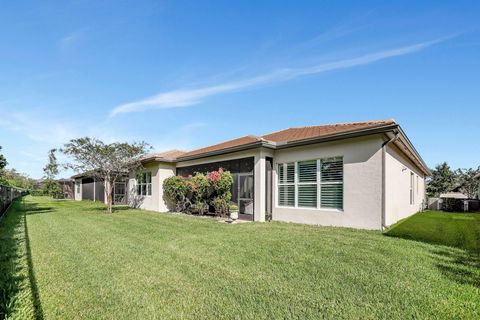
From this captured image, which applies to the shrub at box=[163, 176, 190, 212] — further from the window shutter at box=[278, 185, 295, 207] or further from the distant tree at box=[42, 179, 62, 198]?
the distant tree at box=[42, 179, 62, 198]

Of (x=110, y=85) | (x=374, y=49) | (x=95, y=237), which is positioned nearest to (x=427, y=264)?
(x=95, y=237)

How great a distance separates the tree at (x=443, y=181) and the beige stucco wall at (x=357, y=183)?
44.8 metres

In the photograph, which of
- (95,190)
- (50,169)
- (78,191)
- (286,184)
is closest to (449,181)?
(286,184)

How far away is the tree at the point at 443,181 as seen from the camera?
4459 centimetres

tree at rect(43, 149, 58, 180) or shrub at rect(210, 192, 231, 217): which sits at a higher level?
tree at rect(43, 149, 58, 180)

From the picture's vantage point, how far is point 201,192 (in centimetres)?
1391

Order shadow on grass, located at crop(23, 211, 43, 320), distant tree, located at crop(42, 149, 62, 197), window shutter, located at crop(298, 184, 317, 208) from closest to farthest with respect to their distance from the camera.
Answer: shadow on grass, located at crop(23, 211, 43, 320), window shutter, located at crop(298, 184, 317, 208), distant tree, located at crop(42, 149, 62, 197)

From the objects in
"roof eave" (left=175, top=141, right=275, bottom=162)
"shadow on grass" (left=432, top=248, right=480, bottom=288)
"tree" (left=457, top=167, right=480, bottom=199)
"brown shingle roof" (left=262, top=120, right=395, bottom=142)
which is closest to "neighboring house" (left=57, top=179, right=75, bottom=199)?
"roof eave" (left=175, top=141, right=275, bottom=162)

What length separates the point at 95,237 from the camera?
8.11 m

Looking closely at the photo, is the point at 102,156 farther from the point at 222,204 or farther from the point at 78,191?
the point at 78,191

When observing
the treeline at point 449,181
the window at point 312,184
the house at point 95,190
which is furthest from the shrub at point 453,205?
the house at point 95,190

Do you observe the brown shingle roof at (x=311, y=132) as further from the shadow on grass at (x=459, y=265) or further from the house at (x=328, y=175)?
the shadow on grass at (x=459, y=265)

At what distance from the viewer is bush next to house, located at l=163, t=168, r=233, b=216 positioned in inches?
508

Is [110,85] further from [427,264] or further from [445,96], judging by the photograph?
[445,96]
